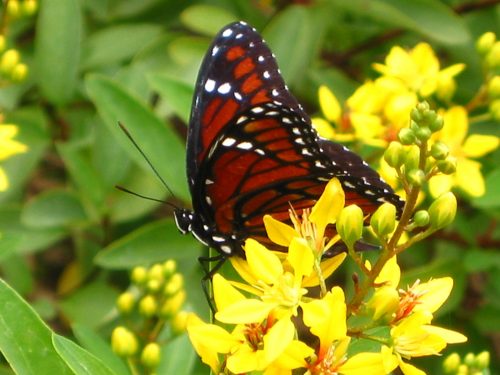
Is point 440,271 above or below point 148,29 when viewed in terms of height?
below

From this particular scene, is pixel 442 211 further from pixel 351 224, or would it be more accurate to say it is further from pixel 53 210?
pixel 53 210

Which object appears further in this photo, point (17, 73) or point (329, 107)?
point (329, 107)

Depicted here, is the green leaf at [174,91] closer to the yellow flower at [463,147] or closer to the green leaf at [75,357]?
the yellow flower at [463,147]

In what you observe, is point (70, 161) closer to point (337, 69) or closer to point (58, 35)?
point (58, 35)

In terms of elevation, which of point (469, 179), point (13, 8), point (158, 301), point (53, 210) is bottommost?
point (53, 210)

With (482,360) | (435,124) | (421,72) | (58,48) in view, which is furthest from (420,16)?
(435,124)

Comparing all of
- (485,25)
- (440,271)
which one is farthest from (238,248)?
(485,25)
